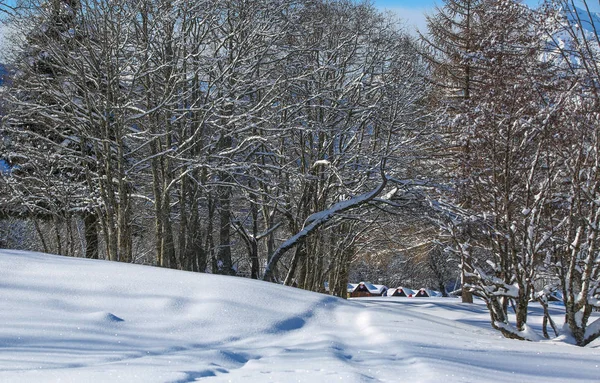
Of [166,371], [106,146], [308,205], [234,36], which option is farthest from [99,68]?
[166,371]

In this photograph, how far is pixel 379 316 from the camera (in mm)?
6000

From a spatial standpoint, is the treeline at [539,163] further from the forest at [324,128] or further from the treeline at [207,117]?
the treeline at [207,117]

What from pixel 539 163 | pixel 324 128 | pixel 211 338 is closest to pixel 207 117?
pixel 324 128

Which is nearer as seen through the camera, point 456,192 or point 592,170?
point 592,170

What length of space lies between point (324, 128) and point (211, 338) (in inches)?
364

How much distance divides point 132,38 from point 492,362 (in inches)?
403

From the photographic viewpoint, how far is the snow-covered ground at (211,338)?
3.69 m

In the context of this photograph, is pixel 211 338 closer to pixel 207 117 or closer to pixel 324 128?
pixel 207 117

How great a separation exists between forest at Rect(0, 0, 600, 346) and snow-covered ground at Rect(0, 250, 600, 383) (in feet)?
7.77

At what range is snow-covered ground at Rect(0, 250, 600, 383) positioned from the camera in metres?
3.69

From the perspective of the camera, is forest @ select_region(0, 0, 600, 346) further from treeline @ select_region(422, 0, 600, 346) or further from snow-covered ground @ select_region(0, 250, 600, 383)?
snow-covered ground @ select_region(0, 250, 600, 383)

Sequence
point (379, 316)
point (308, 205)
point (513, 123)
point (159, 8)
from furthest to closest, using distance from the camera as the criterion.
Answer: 1. point (308, 205)
2. point (159, 8)
3. point (513, 123)
4. point (379, 316)

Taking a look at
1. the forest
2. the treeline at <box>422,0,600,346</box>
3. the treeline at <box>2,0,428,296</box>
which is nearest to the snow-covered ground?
the treeline at <box>422,0,600,346</box>

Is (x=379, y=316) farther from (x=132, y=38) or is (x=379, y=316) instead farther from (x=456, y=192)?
(x=132, y=38)
